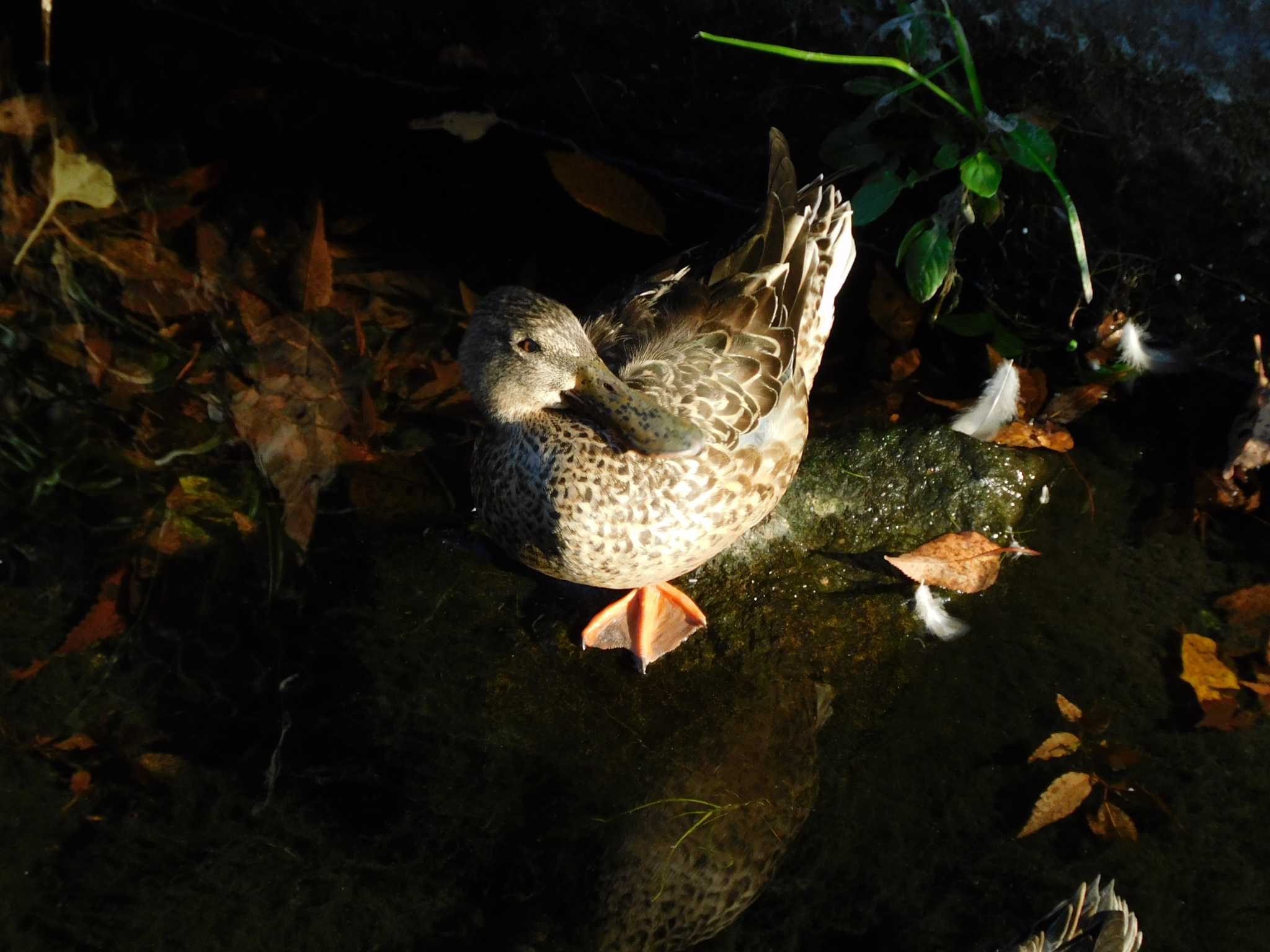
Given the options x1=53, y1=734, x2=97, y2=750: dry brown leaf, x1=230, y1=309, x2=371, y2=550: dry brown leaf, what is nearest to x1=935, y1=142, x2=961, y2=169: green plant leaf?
x1=230, y1=309, x2=371, y2=550: dry brown leaf

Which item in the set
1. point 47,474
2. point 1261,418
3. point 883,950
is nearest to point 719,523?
point 883,950

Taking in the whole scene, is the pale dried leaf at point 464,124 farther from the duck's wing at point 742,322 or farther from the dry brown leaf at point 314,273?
the duck's wing at point 742,322

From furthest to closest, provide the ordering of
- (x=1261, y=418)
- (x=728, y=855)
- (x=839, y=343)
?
(x=839, y=343), (x=1261, y=418), (x=728, y=855)

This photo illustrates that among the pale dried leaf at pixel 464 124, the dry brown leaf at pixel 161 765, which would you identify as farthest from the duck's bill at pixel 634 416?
the pale dried leaf at pixel 464 124

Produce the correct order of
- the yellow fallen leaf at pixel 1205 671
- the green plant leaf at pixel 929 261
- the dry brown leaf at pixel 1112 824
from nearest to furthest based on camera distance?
1. the dry brown leaf at pixel 1112 824
2. the yellow fallen leaf at pixel 1205 671
3. the green plant leaf at pixel 929 261

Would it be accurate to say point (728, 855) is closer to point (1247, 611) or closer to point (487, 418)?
point (487, 418)

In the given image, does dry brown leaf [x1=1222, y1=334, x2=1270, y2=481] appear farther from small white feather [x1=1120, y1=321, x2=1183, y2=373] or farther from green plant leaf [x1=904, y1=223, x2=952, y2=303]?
green plant leaf [x1=904, y1=223, x2=952, y2=303]

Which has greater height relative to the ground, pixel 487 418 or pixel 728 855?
pixel 487 418
